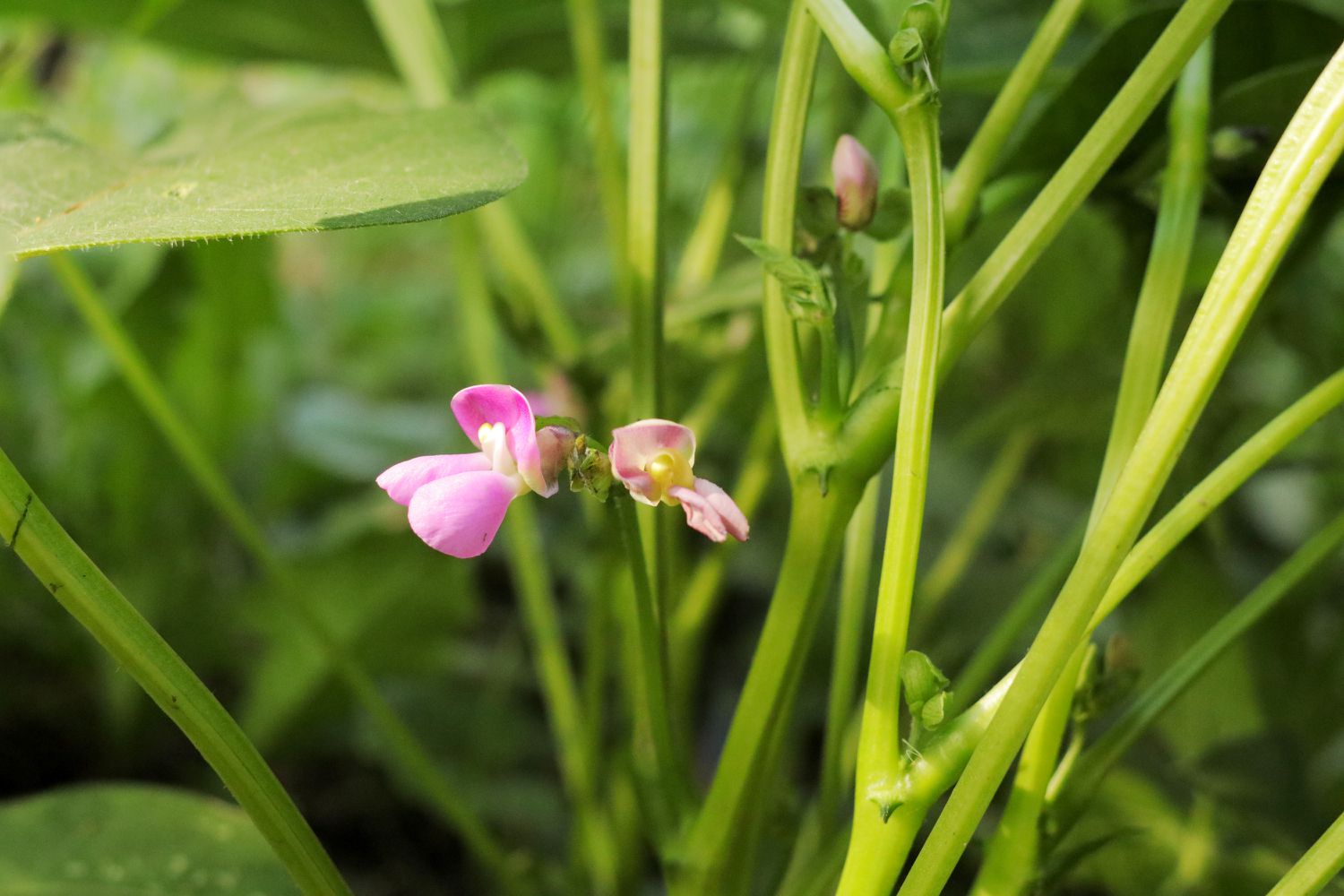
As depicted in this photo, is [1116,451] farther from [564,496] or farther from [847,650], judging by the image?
[564,496]

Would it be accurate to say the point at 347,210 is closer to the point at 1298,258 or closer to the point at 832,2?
the point at 832,2

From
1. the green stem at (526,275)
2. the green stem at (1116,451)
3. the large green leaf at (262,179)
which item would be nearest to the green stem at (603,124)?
the green stem at (526,275)

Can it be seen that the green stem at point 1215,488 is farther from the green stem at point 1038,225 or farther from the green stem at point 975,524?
the green stem at point 975,524

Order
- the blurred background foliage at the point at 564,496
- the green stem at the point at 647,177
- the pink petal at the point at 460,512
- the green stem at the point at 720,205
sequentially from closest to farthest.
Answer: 1. the pink petal at the point at 460,512
2. the green stem at the point at 647,177
3. the blurred background foliage at the point at 564,496
4. the green stem at the point at 720,205

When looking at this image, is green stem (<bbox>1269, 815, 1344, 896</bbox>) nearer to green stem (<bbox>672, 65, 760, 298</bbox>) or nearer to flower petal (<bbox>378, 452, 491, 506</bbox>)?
flower petal (<bbox>378, 452, 491, 506</bbox>)

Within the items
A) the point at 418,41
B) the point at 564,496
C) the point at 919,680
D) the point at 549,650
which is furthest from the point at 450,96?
the point at 564,496
